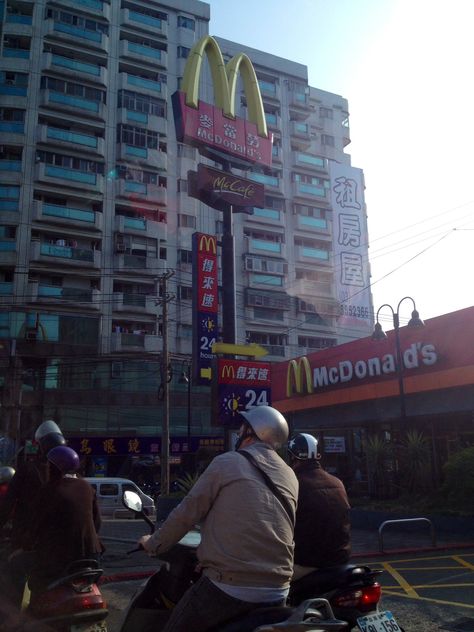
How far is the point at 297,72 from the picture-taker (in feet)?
183

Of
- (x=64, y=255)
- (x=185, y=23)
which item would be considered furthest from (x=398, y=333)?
(x=185, y=23)

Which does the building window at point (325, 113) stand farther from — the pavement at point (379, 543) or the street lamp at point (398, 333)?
the pavement at point (379, 543)

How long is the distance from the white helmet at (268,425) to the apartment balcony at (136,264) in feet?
133

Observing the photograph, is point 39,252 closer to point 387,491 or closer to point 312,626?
point 387,491

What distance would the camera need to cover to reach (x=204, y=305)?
1905cm

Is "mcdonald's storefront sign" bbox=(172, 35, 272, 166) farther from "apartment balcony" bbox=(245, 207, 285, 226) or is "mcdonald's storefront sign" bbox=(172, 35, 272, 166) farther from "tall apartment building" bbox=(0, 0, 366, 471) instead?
"apartment balcony" bbox=(245, 207, 285, 226)

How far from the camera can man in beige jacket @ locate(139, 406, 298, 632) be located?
8.89 feet

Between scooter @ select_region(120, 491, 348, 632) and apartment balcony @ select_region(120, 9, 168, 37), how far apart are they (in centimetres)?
5059

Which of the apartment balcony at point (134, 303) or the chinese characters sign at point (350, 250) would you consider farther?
the chinese characters sign at point (350, 250)

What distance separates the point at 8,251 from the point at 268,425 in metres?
40.3

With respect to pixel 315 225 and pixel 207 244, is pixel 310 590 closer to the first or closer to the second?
pixel 207 244

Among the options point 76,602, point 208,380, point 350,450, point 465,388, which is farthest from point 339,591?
point 350,450

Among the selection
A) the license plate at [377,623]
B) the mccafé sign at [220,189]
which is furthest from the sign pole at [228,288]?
the license plate at [377,623]

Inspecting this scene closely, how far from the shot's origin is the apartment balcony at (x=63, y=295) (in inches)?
1564
